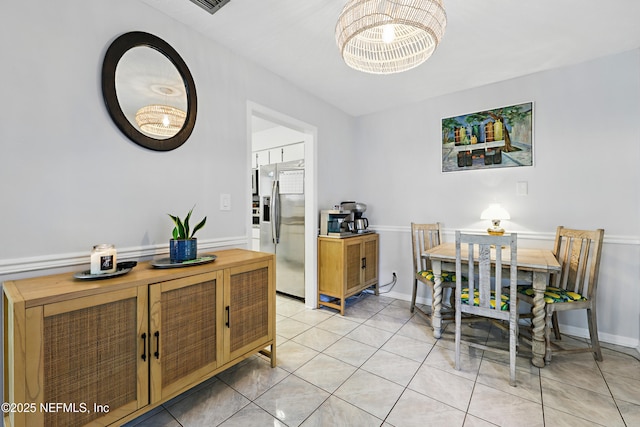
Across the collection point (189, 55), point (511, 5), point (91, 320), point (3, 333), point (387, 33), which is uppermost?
point (511, 5)

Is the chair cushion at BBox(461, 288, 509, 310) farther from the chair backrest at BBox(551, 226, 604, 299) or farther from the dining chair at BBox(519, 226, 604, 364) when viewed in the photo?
the chair backrest at BBox(551, 226, 604, 299)

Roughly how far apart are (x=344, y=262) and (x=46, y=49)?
8.92 feet

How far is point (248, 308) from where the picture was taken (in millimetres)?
1845

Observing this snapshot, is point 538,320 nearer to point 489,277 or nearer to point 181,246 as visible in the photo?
point 489,277

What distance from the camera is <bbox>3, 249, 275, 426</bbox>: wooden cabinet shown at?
1.05 meters

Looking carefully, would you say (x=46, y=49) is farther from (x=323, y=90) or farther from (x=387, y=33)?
(x=323, y=90)

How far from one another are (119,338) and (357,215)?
279 centimetres

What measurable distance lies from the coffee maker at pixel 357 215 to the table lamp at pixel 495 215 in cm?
133

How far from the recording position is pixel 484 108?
9.69 feet

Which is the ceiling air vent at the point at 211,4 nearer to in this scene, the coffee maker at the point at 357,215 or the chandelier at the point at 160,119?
the chandelier at the point at 160,119

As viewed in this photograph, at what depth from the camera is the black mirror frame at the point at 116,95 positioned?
162cm

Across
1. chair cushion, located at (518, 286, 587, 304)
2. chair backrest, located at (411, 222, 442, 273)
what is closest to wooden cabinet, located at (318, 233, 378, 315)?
chair backrest, located at (411, 222, 442, 273)

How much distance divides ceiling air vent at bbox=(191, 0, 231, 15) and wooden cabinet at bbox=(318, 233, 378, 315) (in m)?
2.24

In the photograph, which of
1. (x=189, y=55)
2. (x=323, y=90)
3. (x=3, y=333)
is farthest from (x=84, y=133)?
(x=323, y=90)
